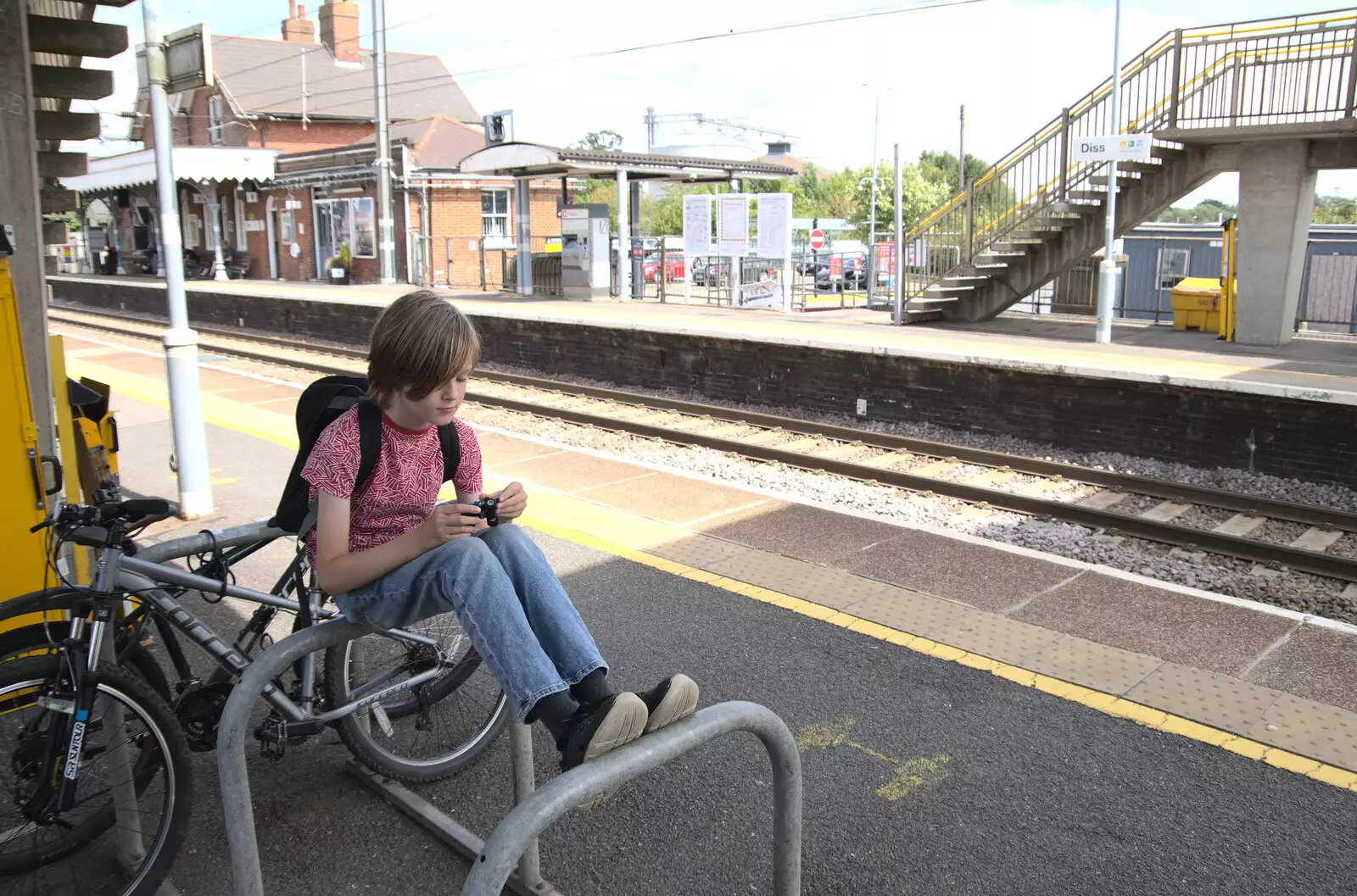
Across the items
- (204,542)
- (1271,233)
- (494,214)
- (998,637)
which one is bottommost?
(998,637)

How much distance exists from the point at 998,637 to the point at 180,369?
590 centimetres

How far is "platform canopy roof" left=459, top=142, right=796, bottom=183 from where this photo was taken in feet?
75.7

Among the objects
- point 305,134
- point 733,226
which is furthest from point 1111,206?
point 305,134

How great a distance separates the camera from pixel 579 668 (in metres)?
2.55

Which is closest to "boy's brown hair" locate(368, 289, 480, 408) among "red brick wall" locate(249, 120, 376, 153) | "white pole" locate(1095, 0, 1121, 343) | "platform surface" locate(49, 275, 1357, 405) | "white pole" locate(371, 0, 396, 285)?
"platform surface" locate(49, 275, 1357, 405)

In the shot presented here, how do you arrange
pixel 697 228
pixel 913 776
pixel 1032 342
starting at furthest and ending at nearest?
pixel 697 228 < pixel 1032 342 < pixel 913 776

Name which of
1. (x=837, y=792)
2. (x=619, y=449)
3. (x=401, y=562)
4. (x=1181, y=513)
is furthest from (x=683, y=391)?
(x=401, y=562)

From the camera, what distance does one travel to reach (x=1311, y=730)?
4234 mm

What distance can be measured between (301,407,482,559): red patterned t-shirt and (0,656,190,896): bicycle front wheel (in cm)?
79

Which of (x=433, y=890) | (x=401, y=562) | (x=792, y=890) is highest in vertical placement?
(x=401, y=562)

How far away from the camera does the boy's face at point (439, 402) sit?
9.18ft

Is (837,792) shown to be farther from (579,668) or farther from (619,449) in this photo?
(619,449)

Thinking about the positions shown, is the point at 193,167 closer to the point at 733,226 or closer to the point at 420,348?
the point at 733,226

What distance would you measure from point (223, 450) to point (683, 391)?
636 centimetres
